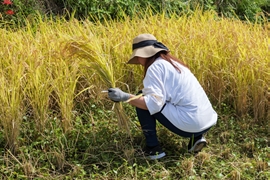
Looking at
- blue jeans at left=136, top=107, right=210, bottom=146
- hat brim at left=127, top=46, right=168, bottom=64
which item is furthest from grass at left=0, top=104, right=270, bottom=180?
hat brim at left=127, top=46, right=168, bottom=64

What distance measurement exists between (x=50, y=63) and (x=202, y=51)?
4.01 ft

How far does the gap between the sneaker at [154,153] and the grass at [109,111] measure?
0.04 metres

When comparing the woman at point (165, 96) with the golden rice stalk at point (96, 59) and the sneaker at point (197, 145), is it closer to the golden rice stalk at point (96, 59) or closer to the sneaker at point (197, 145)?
the sneaker at point (197, 145)

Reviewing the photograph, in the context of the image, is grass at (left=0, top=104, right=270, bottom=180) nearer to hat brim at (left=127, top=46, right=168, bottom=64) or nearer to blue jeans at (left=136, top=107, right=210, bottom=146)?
blue jeans at (left=136, top=107, right=210, bottom=146)

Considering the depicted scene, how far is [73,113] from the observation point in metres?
2.73

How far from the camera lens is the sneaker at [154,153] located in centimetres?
242

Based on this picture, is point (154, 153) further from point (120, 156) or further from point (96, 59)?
point (96, 59)

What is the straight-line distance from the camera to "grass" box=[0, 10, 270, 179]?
91.2 inches

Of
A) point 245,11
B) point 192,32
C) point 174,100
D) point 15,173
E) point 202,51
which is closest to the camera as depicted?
point 15,173

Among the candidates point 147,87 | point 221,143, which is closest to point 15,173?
point 147,87

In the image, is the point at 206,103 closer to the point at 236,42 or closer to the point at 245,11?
the point at 236,42

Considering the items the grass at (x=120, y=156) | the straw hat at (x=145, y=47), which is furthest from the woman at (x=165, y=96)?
the grass at (x=120, y=156)

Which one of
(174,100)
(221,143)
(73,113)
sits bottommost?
(221,143)

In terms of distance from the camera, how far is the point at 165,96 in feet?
7.39
